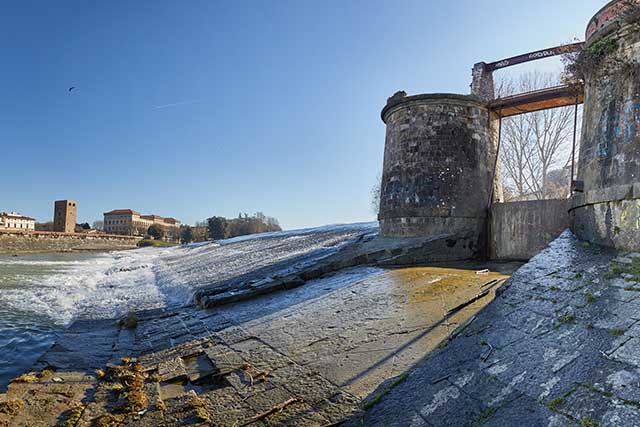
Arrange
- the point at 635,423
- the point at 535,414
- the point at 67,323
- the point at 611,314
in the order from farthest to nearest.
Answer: the point at 67,323 → the point at 611,314 → the point at 535,414 → the point at 635,423

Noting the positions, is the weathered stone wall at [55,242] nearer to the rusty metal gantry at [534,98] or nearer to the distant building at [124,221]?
the distant building at [124,221]

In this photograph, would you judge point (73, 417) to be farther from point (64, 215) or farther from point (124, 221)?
point (124, 221)

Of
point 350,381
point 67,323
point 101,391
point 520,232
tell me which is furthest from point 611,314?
point 67,323

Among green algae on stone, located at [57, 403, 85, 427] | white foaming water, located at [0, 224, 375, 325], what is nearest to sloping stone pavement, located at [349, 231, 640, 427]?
green algae on stone, located at [57, 403, 85, 427]

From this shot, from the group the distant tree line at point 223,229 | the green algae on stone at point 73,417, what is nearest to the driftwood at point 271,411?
the green algae on stone at point 73,417

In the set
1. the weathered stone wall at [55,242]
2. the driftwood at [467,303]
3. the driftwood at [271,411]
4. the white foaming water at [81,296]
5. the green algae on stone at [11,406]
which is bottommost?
the weathered stone wall at [55,242]

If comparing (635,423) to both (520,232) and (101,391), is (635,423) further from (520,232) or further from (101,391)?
(520,232)

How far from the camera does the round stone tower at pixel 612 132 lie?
4672 millimetres

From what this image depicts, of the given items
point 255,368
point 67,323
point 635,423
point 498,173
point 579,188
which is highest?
point 498,173

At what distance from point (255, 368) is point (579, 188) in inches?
211

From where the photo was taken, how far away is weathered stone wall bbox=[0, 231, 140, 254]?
3303 centimetres

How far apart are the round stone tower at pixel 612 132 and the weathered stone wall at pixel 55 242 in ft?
131

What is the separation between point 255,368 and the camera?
13.8ft

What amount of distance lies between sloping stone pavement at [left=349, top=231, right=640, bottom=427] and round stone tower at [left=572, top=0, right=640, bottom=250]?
83 centimetres
